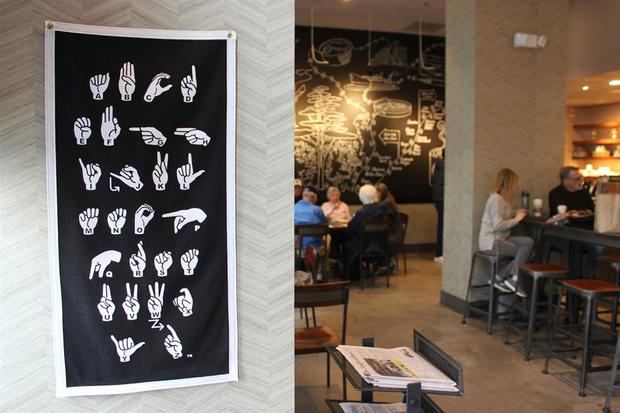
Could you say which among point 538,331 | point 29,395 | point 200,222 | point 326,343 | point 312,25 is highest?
point 312,25

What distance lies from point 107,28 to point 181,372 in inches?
48.6

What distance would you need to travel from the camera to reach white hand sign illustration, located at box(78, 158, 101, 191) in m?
1.80

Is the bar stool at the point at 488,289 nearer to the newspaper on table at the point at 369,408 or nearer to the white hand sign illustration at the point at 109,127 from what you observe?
the newspaper on table at the point at 369,408

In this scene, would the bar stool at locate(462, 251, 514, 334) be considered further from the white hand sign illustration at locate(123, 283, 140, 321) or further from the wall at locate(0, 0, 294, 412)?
the white hand sign illustration at locate(123, 283, 140, 321)

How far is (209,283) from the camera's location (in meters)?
1.92

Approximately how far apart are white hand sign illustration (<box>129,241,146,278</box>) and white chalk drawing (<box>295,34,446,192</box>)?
6483 millimetres

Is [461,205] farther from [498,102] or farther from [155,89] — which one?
[155,89]

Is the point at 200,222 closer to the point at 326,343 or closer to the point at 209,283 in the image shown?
the point at 209,283

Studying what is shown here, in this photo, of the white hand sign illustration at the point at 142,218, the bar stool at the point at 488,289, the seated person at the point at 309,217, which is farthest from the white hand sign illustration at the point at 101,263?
the seated person at the point at 309,217

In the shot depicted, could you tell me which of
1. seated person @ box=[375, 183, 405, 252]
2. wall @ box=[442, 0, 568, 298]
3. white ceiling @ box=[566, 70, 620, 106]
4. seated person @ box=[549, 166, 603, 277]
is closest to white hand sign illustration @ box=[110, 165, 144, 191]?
wall @ box=[442, 0, 568, 298]

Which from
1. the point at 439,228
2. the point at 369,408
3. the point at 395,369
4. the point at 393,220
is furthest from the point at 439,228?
the point at 395,369

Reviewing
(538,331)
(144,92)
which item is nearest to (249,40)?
(144,92)

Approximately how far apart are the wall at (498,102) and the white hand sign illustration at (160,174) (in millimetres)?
3981

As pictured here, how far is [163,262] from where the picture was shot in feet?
6.15
